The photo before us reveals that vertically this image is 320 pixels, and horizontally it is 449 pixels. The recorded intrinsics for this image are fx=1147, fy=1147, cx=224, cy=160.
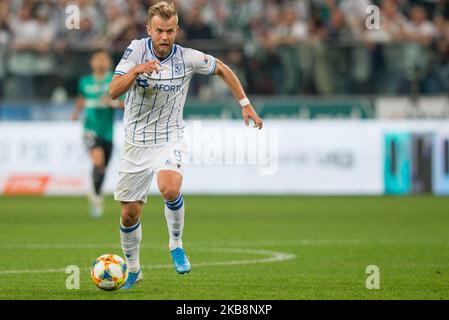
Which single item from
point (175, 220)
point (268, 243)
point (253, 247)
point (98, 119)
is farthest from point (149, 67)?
point (98, 119)

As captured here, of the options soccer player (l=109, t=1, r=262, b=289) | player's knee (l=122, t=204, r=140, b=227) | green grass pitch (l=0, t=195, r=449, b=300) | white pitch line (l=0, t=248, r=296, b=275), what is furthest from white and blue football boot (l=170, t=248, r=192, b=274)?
white pitch line (l=0, t=248, r=296, b=275)

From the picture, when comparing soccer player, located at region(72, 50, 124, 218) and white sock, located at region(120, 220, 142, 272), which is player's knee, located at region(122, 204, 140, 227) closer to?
white sock, located at region(120, 220, 142, 272)

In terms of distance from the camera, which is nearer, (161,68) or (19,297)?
(19,297)

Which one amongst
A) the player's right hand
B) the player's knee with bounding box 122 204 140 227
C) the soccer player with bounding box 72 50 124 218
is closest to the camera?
the player's right hand

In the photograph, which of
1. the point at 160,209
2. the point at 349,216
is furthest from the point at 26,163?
the point at 349,216

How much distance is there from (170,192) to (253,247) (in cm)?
410

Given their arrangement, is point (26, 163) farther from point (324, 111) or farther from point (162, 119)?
→ point (162, 119)

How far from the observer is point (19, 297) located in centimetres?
891

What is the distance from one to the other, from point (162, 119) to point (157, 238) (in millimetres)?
5293

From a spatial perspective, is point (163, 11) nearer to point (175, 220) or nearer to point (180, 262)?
point (175, 220)

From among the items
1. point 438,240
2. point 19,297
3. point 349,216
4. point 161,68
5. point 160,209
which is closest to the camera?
point 19,297

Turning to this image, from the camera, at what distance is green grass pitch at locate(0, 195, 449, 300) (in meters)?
9.48

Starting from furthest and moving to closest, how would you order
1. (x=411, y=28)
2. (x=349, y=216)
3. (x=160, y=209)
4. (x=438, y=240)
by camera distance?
(x=411, y=28) → (x=160, y=209) → (x=349, y=216) → (x=438, y=240)

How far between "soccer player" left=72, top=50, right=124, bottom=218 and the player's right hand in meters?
9.87
